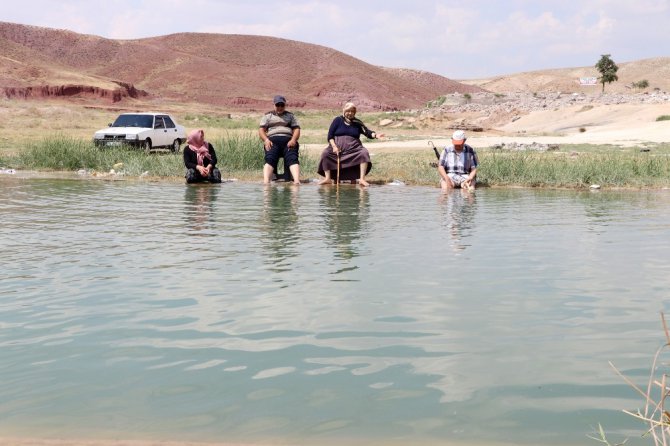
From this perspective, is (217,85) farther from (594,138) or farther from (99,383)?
(99,383)

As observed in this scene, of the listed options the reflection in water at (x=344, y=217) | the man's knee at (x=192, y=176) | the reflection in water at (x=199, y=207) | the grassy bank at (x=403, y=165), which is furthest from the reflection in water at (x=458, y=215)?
the man's knee at (x=192, y=176)

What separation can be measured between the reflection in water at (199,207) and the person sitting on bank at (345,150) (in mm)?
1981

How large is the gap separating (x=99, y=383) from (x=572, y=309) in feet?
9.92

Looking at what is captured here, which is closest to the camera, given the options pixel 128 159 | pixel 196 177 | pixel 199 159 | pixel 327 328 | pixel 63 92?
pixel 327 328

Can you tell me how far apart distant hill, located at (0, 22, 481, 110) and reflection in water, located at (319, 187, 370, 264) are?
70.4 meters

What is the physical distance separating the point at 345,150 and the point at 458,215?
197 inches

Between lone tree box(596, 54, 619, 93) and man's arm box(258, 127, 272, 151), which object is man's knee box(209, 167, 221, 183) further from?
lone tree box(596, 54, 619, 93)

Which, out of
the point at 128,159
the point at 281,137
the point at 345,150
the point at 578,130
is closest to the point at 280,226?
the point at 345,150

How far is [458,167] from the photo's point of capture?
15578mm

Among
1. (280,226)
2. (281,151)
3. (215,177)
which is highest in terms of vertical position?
(281,151)

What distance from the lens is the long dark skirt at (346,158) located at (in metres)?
16.2

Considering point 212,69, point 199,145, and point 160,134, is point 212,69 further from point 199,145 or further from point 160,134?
point 199,145

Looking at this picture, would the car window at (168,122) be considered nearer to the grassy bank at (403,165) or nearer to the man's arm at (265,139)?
the grassy bank at (403,165)

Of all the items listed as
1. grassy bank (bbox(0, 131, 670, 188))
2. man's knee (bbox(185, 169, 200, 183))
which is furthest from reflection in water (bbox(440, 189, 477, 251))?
man's knee (bbox(185, 169, 200, 183))
